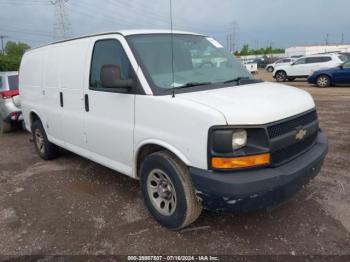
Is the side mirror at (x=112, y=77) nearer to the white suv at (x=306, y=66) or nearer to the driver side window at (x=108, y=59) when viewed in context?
the driver side window at (x=108, y=59)

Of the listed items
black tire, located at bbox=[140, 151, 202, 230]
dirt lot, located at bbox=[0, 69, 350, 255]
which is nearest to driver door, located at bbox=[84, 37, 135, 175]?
black tire, located at bbox=[140, 151, 202, 230]

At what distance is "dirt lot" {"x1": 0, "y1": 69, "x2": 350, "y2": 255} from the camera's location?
120 inches

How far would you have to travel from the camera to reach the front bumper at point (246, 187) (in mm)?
2592

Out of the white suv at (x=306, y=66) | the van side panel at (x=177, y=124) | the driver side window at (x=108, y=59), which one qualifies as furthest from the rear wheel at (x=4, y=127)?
the white suv at (x=306, y=66)

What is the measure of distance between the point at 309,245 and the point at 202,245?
102cm

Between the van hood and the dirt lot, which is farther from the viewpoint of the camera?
the dirt lot

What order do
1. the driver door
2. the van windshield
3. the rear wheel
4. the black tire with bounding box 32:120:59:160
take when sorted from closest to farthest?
the van windshield, the driver door, the black tire with bounding box 32:120:59:160, the rear wheel

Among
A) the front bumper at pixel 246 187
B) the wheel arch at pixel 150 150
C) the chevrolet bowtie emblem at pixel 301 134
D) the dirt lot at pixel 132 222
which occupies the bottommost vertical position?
the dirt lot at pixel 132 222

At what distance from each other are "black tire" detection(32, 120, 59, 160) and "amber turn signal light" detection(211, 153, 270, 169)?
385 cm

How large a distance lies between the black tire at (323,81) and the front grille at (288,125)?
15.5m

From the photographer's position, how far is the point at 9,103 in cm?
786

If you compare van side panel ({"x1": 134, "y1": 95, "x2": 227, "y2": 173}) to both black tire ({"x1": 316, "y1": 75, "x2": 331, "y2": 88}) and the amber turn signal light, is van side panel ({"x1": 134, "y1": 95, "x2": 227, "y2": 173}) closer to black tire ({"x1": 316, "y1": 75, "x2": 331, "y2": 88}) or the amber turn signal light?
the amber turn signal light

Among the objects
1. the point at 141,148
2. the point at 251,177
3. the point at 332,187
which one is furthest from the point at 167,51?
the point at 332,187

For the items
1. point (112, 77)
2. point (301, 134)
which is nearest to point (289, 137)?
point (301, 134)
